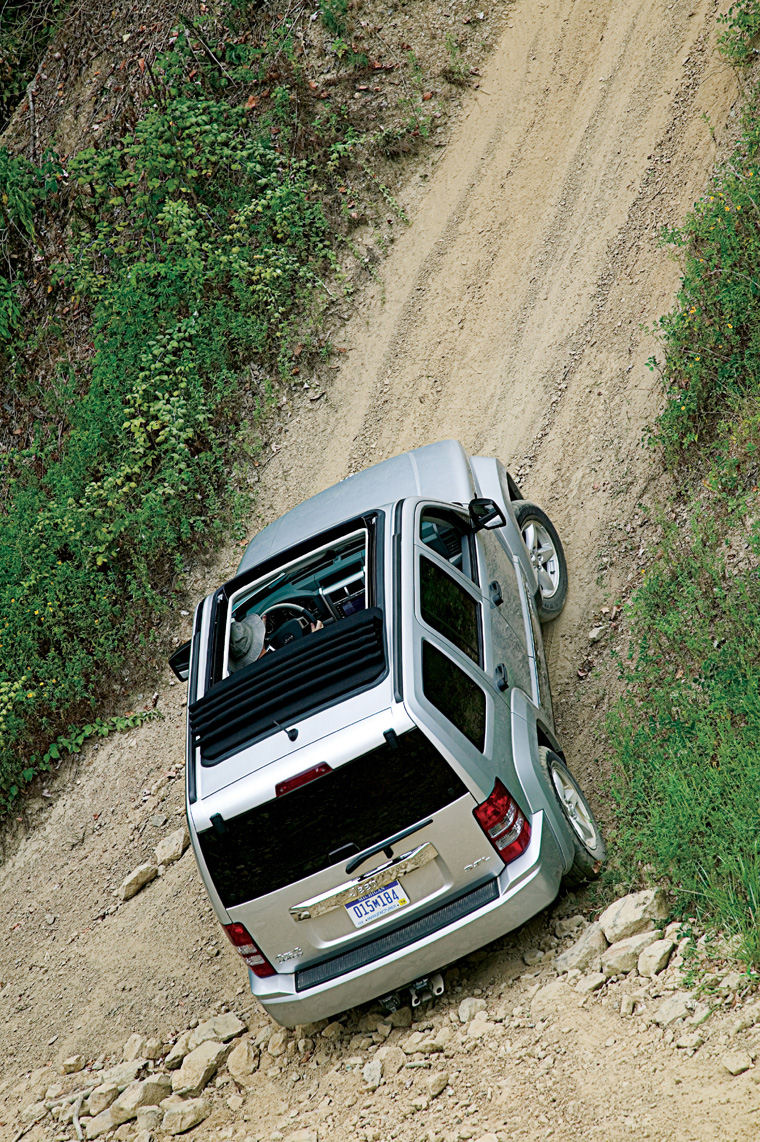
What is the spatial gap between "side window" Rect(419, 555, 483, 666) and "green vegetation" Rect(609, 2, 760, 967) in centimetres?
122

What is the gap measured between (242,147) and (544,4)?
13.9ft

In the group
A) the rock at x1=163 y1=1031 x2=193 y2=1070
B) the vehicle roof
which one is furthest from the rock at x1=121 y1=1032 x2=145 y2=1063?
the vehicle roof

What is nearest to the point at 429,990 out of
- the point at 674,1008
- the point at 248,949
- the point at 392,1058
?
the point at 392,1058

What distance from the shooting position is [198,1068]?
5617mm

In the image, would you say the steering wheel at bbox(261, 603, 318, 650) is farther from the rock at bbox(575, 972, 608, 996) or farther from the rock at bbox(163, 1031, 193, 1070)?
the rock at bbox(163, 1031, 193, 1070)

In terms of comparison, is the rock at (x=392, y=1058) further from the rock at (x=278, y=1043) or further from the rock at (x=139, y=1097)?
the rock at (x=139, y=1097)

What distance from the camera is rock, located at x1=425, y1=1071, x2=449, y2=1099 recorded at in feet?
15.1

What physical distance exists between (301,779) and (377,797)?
0.36 m

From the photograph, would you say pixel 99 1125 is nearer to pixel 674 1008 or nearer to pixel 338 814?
pixel 338 814

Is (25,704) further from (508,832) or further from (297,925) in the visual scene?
(508,832)

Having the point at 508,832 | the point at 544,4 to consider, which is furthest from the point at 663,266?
the point at 508,832

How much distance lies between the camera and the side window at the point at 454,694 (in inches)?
189

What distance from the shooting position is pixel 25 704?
9141 millimetres

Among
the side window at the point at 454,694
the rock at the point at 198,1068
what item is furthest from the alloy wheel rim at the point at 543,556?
the rock at the point at 198,1068
